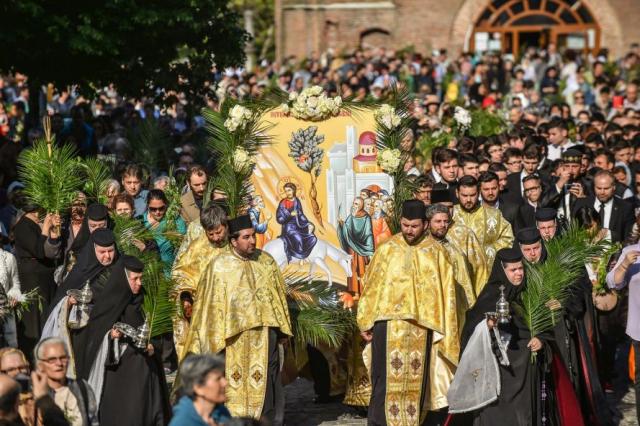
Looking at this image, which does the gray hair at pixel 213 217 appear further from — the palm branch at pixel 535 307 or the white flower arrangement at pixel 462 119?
the white flower arrangement at pixel 462 119

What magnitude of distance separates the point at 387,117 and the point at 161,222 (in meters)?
2.33

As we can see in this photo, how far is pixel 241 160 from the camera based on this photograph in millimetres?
12875

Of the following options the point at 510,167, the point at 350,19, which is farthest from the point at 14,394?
the point at 350,19

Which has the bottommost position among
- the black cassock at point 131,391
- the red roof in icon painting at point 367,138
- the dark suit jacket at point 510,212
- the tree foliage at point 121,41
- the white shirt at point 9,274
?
the black cassock at point 131,391

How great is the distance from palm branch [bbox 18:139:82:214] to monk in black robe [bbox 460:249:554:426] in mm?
4122

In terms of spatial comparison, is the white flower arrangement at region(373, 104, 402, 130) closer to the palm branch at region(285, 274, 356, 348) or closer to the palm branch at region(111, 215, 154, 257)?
the palm branch at region(285, 274, 356, 348)

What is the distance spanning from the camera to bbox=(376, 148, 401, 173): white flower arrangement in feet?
42.2

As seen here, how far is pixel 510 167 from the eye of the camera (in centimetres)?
1628

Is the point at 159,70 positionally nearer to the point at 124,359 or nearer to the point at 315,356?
the point at 315,356

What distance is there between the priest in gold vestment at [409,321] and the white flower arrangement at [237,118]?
1761mm

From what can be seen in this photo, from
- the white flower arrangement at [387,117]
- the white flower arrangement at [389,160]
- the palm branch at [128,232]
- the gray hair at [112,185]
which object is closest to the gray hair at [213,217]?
the palm branch at [128,232]

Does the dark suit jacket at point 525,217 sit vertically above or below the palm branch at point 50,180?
below

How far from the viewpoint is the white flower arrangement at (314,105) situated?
1305 cm

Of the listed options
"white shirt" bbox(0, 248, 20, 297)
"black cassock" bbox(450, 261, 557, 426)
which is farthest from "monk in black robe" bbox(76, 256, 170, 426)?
"black cassock" bbox(450, 261, 557, 426)
